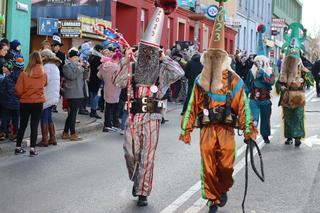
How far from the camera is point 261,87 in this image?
11680 millimetres

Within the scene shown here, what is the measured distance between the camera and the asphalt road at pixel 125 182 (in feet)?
22.6

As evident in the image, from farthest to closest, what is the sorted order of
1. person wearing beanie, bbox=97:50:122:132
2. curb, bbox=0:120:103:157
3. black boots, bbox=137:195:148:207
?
person wearing beanie, bbox=97:50:122:132
curb, bbox=0:120:103:157
black boots, bbox=137:195:148:207

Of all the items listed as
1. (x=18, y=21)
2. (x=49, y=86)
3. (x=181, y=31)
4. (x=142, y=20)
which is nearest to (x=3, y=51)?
(x=49, y=86)

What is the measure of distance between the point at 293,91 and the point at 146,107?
5.41 metres

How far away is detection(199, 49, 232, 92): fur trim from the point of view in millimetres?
6531

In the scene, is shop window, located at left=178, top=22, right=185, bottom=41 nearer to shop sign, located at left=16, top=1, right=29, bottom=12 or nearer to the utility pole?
the utility pole

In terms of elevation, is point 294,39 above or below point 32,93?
above

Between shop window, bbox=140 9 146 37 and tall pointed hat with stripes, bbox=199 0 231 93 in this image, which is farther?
shop window, bbox=140 9 146 37

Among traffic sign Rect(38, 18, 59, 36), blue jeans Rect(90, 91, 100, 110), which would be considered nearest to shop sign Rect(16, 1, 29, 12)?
traffic sign Rect(38, 18, 59, 36)

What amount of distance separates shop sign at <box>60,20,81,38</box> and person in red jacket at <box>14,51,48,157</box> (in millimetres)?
9471

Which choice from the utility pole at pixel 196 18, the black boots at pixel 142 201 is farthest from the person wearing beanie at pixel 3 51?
the utility pole at pixel 196 18

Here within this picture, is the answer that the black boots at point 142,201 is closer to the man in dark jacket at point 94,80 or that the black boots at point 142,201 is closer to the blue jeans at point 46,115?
the blue jeans at point 46,115

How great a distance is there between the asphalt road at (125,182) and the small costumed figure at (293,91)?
337mm

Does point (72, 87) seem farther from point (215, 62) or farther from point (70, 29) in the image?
point (70, 29)
